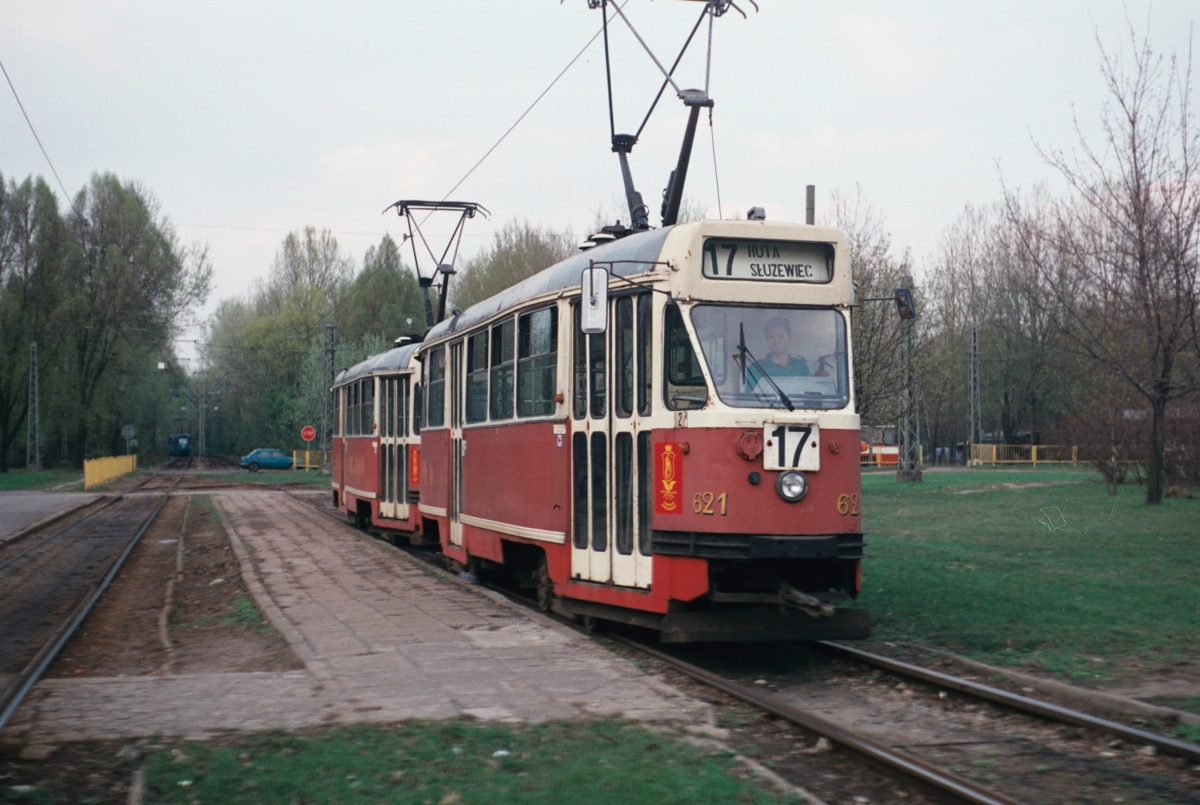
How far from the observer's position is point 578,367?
32.5 feet

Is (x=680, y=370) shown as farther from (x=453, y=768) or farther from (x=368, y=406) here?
(x=368, y=406)

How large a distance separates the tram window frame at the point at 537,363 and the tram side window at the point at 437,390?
11.9ft

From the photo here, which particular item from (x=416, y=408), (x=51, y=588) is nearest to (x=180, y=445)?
(x=416, y=408)

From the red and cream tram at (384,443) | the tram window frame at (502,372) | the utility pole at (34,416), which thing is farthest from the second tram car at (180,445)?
the tram window frame at (502,372)

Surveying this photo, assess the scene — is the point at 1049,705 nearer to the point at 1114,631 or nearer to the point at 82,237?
the point at 1114,631

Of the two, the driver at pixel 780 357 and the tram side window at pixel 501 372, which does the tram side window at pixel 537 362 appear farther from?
the driver at pixel 780 357

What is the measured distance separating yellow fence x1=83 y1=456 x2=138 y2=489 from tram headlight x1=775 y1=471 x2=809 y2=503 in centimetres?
4028

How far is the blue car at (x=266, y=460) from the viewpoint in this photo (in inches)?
2450

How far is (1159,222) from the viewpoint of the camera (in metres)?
20.9

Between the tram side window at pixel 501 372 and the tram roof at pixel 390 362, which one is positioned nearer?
the tram side window at pixel 501 372

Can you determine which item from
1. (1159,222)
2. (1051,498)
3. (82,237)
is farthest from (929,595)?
(82,237)

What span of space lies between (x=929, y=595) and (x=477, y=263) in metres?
43.1

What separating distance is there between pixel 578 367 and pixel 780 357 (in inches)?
75.9

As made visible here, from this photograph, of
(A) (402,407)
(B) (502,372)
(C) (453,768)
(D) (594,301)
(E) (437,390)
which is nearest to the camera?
(C) (453,768)
